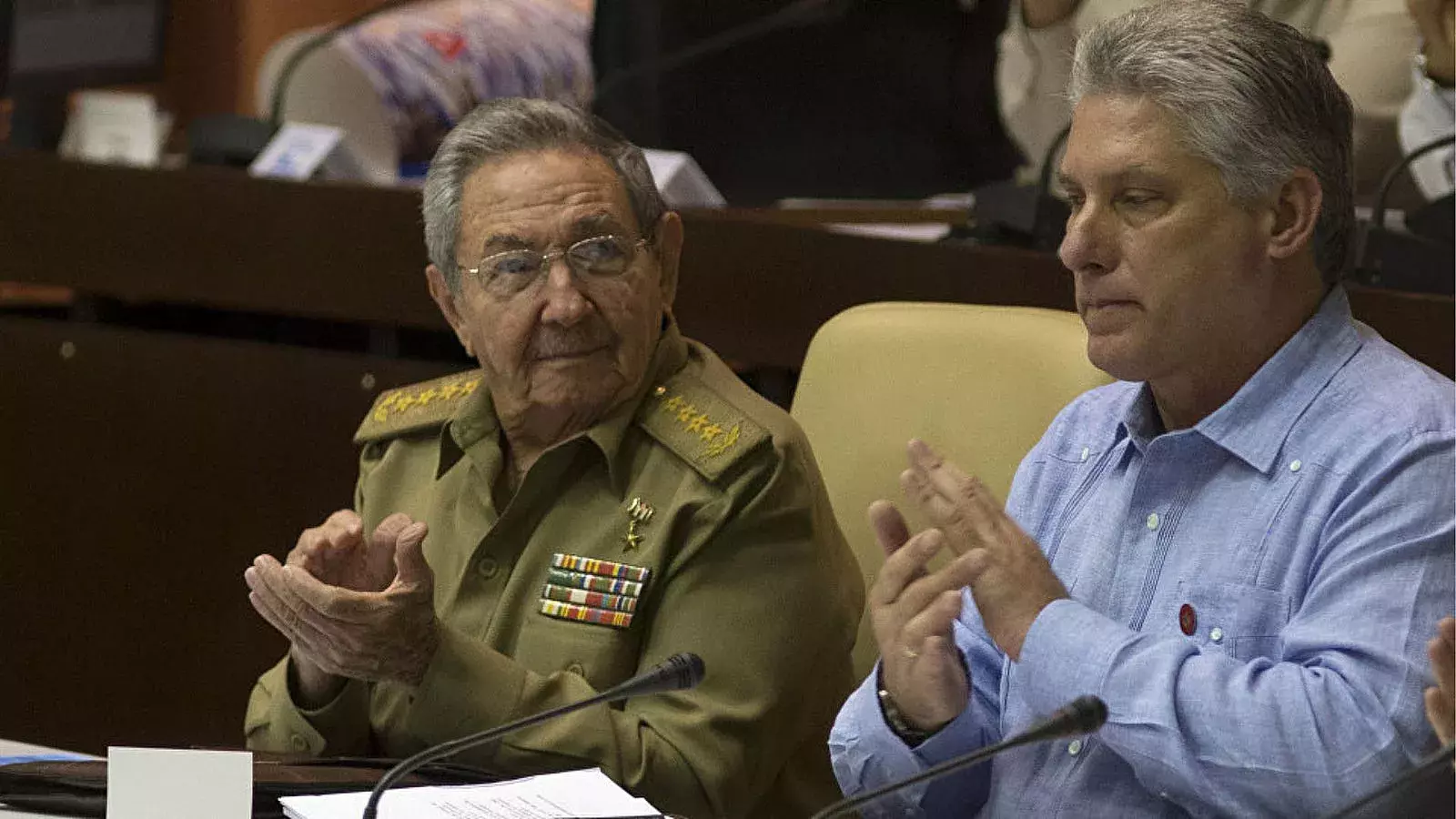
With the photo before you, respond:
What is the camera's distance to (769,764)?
82.0 inches

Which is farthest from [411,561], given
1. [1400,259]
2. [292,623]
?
[1400,259]

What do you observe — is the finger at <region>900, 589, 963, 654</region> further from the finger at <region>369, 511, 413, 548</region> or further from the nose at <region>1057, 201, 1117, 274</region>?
the finger at <region>369, 511, 413, 548</region>

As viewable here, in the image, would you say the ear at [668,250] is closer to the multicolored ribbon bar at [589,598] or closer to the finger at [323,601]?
the multicolored ribbon bar at [589,598]

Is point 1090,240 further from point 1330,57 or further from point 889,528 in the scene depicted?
point 1330,57

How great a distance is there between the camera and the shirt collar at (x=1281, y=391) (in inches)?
63.7

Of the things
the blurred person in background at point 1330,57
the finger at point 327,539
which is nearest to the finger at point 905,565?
the finger at point 327,539

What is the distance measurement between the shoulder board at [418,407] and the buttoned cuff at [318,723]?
320mm

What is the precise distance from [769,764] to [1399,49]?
170 centimetres

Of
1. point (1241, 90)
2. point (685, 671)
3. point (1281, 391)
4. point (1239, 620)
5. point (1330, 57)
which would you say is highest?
point (1241, 90)

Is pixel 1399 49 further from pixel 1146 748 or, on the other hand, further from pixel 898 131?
pixel 1146 748

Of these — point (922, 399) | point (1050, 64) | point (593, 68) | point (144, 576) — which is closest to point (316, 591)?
point (922, 399)

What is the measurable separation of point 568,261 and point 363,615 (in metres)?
0.48

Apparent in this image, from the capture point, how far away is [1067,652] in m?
1.53

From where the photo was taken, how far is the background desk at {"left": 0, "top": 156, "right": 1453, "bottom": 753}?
325 cm
